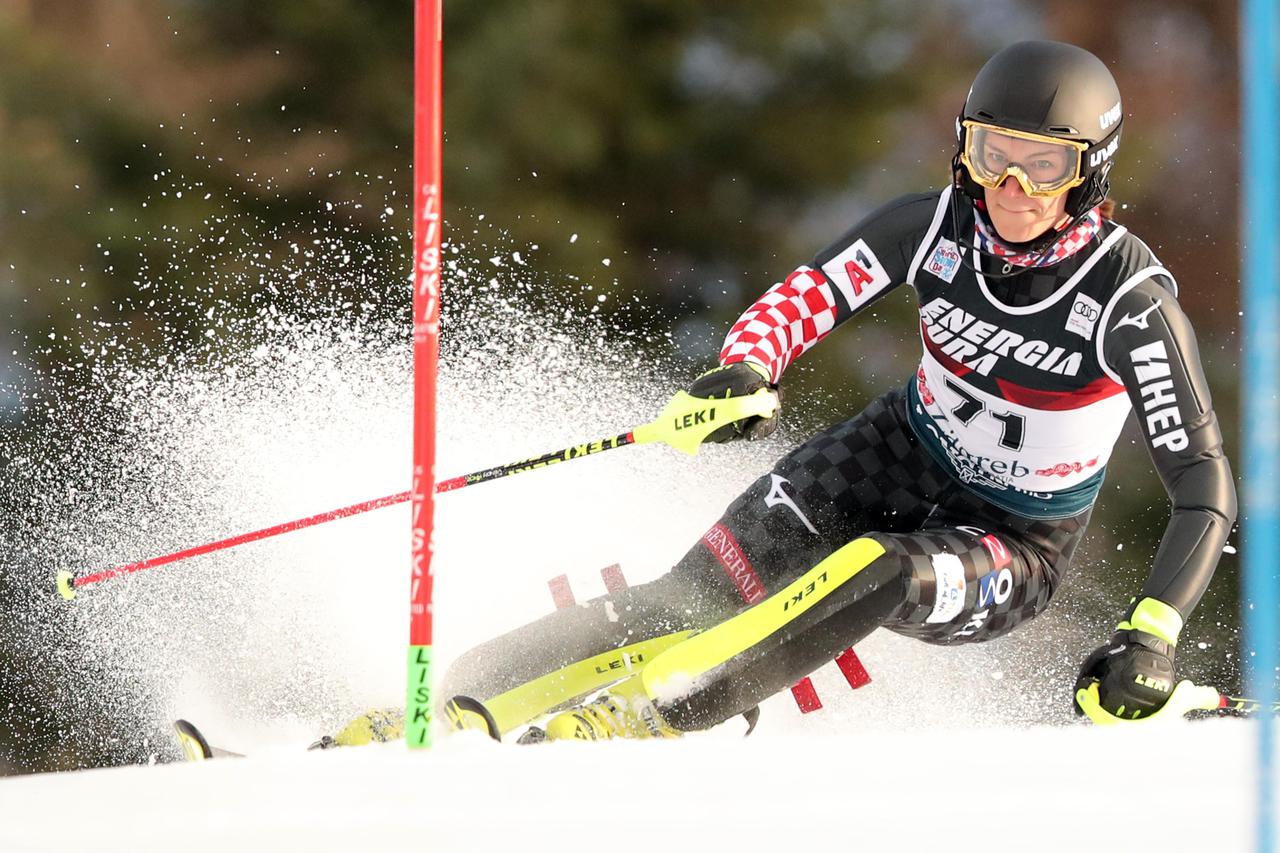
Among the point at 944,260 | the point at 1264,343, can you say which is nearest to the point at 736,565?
the point at 944,260

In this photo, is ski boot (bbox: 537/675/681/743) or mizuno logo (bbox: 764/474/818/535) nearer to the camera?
ski boot (bbox: 537/675/681/743)

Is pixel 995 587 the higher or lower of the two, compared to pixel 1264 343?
lower

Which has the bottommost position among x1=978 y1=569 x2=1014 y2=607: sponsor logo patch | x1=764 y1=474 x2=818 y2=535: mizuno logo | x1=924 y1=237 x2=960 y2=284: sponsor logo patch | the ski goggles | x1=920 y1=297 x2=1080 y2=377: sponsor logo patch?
x1=978 y1=569 x2=1014 y2=607: sponsor logo patch

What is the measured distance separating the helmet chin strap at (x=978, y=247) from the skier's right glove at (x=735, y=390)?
0.39 metres

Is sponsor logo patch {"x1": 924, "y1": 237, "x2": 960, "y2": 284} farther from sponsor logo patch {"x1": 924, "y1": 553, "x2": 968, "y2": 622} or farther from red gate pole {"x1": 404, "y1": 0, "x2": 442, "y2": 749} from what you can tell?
red gate pole {"x1": 404, "y1": 0, "x2": 442, "y2": 749}

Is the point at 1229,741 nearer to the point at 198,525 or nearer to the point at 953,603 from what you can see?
the point at 953,603

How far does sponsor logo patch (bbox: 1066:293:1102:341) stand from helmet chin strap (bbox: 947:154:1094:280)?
9cm

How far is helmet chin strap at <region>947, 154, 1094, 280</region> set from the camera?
2.17 metres

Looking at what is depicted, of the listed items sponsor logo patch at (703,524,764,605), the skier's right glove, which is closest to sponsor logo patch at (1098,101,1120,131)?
the skier's right glove

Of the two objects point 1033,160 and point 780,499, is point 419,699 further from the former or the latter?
point 1033,160

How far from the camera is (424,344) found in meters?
1.46

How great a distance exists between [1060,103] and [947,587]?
762 mm

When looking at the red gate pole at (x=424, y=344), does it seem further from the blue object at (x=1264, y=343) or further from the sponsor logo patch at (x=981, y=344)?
the sponsor logo patch at (x=981, y=344)

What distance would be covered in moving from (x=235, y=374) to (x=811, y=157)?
12.2ft
